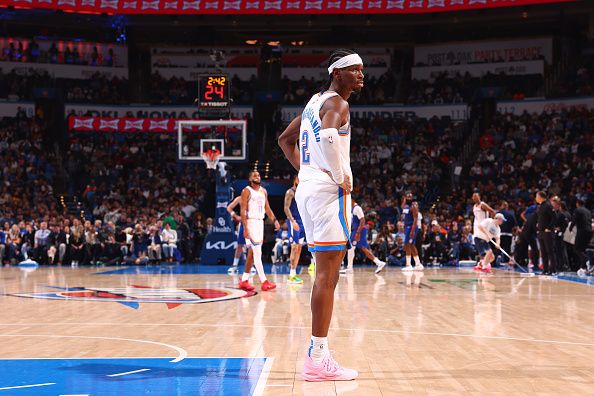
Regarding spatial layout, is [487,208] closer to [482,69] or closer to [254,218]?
[254,218]

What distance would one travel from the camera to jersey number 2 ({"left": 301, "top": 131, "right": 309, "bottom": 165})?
5.89 meters

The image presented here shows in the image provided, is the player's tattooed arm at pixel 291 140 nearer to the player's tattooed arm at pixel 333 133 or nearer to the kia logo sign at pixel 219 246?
the player's tattooed arm at pixel 333 133

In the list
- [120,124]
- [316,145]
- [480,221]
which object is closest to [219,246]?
[480,221]

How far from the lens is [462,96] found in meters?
34.0

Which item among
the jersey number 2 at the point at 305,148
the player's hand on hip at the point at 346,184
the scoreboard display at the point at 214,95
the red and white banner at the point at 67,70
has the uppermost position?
the red and white banner at the point at 67,70

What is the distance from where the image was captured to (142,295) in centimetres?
1209

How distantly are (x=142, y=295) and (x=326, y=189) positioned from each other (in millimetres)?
7032

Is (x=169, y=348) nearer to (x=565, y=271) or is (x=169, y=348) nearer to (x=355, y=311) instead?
(x=355, y=311)

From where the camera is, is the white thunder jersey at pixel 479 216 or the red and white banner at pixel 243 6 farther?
the red and white banner at pixel 243 6

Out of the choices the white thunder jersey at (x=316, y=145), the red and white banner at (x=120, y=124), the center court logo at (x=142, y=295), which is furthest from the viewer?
the red and white banner at (x=120, y=124)

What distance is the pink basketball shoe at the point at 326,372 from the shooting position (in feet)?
17.7

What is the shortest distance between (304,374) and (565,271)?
1452 cm

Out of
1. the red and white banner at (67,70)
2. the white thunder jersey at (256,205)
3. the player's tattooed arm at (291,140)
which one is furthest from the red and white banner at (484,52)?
the player's tattooed arm at (291,140)

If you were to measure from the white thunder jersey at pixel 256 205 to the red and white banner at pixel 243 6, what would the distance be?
19.4m
